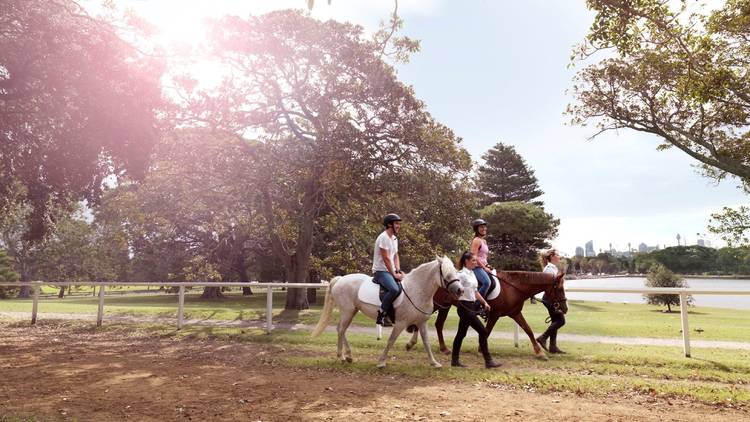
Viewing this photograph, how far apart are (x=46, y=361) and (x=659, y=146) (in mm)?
24822

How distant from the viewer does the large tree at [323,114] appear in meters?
16.8

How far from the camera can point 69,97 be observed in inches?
501

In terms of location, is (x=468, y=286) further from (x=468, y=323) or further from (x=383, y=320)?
(x=383, y=320)

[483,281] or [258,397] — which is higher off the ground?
[483,281]

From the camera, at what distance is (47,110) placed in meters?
12.6

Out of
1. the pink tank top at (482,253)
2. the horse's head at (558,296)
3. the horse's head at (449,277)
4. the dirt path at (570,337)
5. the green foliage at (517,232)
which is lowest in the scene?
the dirt path at (570,337)

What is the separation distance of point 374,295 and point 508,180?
54829 mm

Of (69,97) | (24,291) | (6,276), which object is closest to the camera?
(69,97)

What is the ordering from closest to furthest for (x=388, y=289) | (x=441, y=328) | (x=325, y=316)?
(x=388, y=289), (x=325, y=316), (x=441, y=328)

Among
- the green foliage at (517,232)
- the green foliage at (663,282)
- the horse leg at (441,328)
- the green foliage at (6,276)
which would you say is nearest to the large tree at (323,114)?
the horse leg at (441,328)

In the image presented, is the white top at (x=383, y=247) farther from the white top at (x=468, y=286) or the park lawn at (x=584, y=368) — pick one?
the park lawn at (x=584, y=368)

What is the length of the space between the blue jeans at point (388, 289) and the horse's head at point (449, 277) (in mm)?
801

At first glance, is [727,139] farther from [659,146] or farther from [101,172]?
[101,172]

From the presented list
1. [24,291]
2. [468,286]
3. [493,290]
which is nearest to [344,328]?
[468,286]
